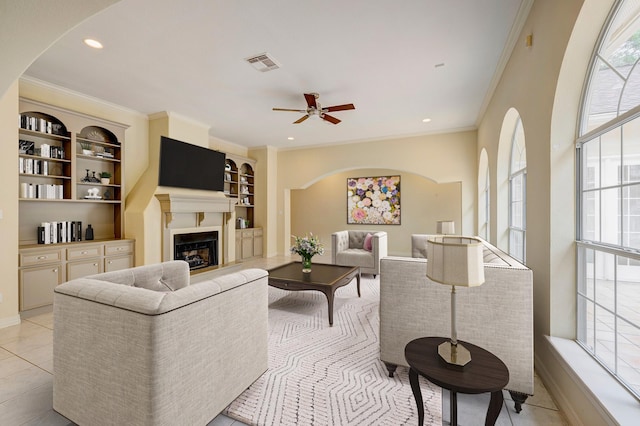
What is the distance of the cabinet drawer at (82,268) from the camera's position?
3.61 metres

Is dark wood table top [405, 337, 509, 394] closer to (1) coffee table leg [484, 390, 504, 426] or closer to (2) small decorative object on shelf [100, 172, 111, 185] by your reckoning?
(1) coffee table leg [484, 390, 504, 426]

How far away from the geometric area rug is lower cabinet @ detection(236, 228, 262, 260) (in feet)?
12.2

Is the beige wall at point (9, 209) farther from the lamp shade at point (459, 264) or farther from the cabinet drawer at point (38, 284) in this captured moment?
the lamp shade at point (459, 264)

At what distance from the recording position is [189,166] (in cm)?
502

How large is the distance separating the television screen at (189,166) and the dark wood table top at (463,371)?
4631mm

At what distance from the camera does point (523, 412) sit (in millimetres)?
1691

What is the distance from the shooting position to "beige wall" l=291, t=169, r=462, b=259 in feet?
23.4

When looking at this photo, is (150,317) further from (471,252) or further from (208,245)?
(208,245)

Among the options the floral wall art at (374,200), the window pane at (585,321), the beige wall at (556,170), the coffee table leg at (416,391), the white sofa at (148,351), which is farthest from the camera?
the floral wall art at (374,200)

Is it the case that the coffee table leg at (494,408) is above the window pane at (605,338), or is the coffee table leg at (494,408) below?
below

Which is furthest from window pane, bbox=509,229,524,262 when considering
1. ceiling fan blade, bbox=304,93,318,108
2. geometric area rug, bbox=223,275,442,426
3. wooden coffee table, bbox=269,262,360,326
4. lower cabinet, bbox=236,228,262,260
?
lower cabinet, bbox=236,228,262,260

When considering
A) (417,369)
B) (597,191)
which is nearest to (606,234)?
(597,191)

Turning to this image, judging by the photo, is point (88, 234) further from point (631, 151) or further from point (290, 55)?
point (631, 151)

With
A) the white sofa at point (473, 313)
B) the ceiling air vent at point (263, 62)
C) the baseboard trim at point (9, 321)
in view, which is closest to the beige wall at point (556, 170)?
the white sofa at point (473, 313)
